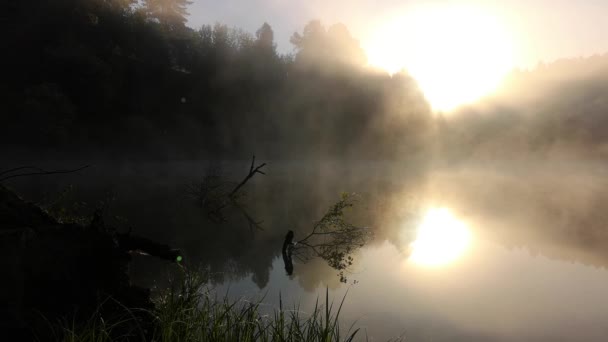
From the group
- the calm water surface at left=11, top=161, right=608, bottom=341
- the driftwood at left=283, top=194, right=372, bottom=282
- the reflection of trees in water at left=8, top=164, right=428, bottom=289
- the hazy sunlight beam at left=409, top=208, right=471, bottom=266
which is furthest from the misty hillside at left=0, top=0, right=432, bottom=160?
the hazy sunlight beam at left=409, top=208, right=471, bottom=266

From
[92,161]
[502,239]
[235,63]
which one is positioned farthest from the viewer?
[235,63]

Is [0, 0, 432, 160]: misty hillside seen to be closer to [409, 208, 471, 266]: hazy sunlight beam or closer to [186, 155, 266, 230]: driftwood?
[186, 155, 266, 230]: driftwood

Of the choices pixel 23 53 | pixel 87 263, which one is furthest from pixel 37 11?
pixel 87 263

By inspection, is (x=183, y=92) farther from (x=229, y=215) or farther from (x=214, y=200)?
(x=214, y=200)

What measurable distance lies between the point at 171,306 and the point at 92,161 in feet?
149

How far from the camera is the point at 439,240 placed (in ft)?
75.3

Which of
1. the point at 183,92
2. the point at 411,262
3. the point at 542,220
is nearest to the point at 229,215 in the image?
the point at 411,262

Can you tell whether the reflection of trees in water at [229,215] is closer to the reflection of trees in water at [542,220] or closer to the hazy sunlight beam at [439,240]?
the hazy sunlight beam at [439,240]

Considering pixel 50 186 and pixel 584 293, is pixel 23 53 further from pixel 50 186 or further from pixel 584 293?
pixel 584 293

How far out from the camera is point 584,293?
13570 mm

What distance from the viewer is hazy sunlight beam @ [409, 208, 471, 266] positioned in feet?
60.1

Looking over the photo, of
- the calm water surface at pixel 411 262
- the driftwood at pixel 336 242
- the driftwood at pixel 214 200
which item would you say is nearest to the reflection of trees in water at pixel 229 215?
the calm water surface at pixel 411 262

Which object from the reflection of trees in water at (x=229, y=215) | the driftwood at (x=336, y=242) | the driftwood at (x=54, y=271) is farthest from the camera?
the reflection of trees in water at (x=229, y=215)

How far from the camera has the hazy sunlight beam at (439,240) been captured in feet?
60.1
